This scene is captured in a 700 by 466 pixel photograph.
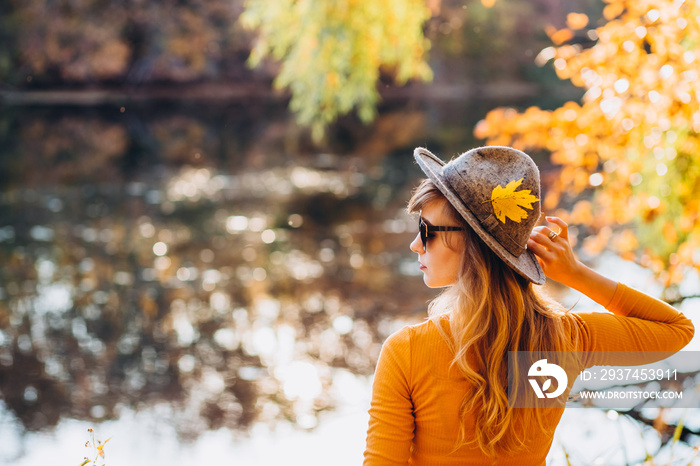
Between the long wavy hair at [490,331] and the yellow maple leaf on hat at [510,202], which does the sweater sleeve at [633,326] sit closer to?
the long wavy hair at [490,331]

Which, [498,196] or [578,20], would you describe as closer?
[498,196]

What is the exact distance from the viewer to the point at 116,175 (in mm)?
13695

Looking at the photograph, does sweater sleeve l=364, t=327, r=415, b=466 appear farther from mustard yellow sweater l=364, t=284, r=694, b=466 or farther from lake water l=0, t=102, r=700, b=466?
lake water l=0, t=102, r=700, b=466

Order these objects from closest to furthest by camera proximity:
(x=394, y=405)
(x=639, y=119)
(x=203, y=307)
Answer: (x=394, y=405) < (x=639, y=119) < (x=203, y=307)

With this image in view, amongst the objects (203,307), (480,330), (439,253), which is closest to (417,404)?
(480,330)

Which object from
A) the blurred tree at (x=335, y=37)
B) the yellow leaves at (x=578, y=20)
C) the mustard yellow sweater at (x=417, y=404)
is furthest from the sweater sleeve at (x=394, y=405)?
the blurred tree at (x=335, y=37)

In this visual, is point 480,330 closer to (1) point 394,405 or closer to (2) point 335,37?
(1) point 394,405

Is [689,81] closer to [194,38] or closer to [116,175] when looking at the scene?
[116,175]

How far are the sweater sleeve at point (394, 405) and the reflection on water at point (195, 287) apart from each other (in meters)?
4.06

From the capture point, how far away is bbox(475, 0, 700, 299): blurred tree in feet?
10.3

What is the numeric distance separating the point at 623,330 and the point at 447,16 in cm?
1178

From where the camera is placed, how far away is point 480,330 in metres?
1.13

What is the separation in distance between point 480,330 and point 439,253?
0.53 feet

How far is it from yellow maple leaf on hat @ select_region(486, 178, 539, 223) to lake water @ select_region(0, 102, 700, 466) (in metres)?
1.19
